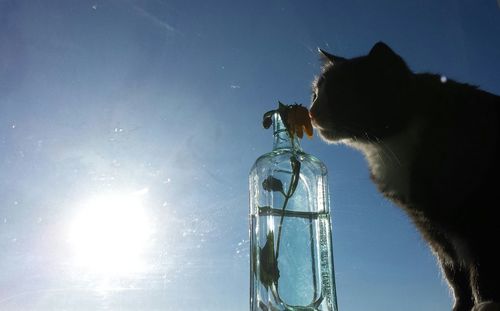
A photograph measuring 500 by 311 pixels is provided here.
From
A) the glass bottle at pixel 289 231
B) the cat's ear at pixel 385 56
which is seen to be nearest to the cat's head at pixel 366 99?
the cat's ear at pixel 385 56

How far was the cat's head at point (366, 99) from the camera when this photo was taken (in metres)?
1.31

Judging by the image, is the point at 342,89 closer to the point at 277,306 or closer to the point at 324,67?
the point at 324,67

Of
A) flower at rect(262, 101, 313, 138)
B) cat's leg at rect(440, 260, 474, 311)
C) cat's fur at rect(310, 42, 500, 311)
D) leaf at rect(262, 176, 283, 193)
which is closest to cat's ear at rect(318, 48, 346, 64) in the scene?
cat's fur at rect(310, 42, 500, 311)

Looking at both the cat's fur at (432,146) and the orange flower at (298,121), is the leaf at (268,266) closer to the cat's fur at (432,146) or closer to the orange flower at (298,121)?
the orange flower at (298,121)

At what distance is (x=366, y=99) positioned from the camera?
52.9 inches

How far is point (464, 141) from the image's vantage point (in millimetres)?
1091

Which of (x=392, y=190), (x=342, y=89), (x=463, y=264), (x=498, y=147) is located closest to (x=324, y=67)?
(x=342, y=89)

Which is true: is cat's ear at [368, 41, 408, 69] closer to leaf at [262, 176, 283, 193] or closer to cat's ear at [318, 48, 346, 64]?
cat's ear at [318, 48, 346, 64]

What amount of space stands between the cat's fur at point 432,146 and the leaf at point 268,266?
383 mm

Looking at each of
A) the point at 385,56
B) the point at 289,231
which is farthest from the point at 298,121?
the point at 385,56

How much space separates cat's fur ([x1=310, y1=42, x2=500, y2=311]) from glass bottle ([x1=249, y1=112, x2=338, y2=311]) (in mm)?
231

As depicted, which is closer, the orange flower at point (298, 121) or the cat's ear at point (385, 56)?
the orange flower at point (298, 121)

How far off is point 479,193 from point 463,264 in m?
0.18

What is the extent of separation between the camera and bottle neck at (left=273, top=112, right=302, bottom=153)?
1.12 m
